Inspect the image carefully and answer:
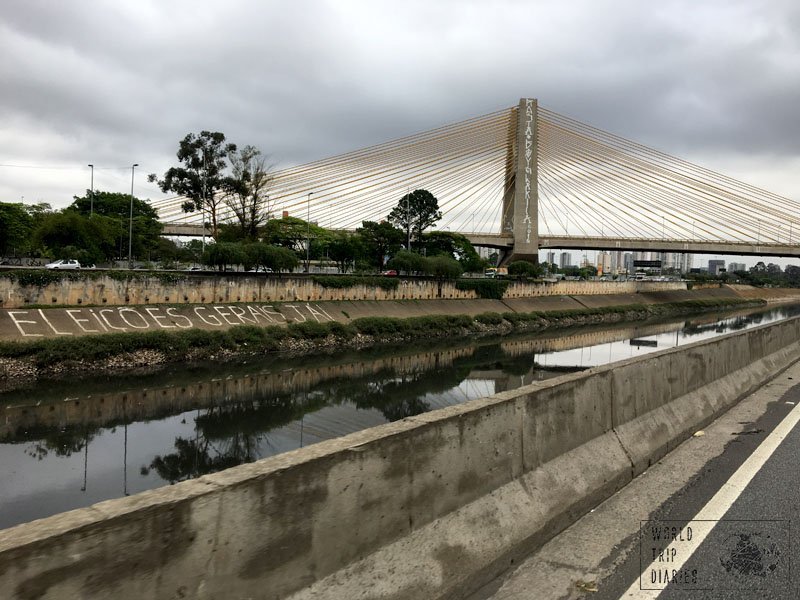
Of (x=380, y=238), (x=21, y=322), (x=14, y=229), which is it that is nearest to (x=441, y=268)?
(x=380, y=238)

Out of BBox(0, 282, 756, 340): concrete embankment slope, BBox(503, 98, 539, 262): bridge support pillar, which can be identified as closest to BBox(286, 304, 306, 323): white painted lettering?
BBox(0, 282, 756, 340): concrete embankment slope

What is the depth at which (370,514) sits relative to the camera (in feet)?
12.7

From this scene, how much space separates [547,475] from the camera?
5.48m

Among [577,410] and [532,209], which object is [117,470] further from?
[532,209]

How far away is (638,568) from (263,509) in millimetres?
2961

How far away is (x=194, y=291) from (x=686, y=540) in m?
34.5

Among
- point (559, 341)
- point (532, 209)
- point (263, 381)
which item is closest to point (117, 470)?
point (263, 381)

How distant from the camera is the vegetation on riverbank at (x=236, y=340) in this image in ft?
77.8

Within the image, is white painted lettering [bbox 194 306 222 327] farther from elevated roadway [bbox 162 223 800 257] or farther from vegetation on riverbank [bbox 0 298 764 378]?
elevated roadway [bbox 162 223 800 257]

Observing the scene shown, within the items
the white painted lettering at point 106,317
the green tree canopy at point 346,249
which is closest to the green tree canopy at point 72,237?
the white painted lettering at point 106,317

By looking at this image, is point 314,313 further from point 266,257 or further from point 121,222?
point 121,222

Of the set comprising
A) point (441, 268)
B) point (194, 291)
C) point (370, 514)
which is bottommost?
point (370, 514)

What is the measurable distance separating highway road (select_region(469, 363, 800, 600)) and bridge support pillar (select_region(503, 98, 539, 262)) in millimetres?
68685

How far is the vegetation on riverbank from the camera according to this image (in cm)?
2370
